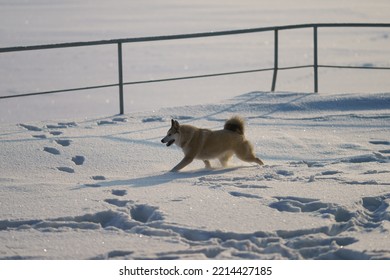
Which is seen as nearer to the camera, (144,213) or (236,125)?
(144,213)

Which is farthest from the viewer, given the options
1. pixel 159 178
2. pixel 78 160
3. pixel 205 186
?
pixel 78 160

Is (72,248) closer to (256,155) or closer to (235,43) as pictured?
(256,155)

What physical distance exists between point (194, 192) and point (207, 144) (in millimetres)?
1289

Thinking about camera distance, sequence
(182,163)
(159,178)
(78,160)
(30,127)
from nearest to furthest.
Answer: (159,178) < (182,163) < (78,160) < (30,127)

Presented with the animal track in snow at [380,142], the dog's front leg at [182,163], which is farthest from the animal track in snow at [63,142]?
the animal track in snow at [380,142]

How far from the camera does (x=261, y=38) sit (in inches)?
2670

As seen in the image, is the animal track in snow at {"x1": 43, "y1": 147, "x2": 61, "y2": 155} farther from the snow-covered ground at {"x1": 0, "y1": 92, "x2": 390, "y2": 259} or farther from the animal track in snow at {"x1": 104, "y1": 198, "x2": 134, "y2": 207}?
the animal track in snow at {"x1": 104, "y1": 198, "x2": 134, "y2": 207}

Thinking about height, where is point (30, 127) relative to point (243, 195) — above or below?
above

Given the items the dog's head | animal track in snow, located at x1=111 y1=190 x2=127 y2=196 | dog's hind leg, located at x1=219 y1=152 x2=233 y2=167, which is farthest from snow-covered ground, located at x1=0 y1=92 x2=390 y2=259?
the dog's head

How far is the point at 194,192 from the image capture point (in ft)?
27.2

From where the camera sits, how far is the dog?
949 cm

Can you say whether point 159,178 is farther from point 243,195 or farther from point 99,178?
point 243,195

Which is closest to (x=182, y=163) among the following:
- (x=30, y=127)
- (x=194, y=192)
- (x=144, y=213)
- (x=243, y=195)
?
(x=194, y=192)
